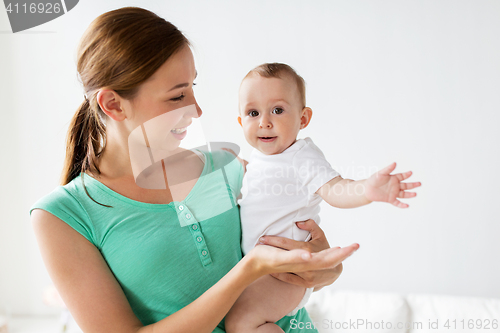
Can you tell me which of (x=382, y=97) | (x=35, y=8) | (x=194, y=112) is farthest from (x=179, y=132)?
(x=35, y=8)

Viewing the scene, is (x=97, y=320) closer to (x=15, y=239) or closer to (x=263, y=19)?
(x=263, y=19)

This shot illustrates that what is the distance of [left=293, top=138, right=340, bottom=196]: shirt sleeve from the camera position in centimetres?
86

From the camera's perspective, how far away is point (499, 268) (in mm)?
2102

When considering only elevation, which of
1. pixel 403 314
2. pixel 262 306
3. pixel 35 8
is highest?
pixel 35 8

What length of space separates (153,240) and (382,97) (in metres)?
1.50

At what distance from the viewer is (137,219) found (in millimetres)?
841

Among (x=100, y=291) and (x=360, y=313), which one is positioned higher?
(x=100, y=291)

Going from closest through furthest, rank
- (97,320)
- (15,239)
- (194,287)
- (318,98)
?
(97,320) → (194,287) → (318,98) → (15,239)

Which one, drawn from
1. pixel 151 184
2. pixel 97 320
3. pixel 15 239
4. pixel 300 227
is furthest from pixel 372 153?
pixel 15 239

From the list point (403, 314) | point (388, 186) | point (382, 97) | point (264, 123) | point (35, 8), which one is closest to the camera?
point (388, 186)

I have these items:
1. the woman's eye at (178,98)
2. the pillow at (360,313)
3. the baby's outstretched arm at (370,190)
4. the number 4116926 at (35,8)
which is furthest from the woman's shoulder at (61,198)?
the number 4116926 at (35,8)

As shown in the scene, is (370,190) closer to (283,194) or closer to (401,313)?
(283,194)

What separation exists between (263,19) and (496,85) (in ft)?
3.97

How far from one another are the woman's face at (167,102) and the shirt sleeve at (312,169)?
0.83 feet
